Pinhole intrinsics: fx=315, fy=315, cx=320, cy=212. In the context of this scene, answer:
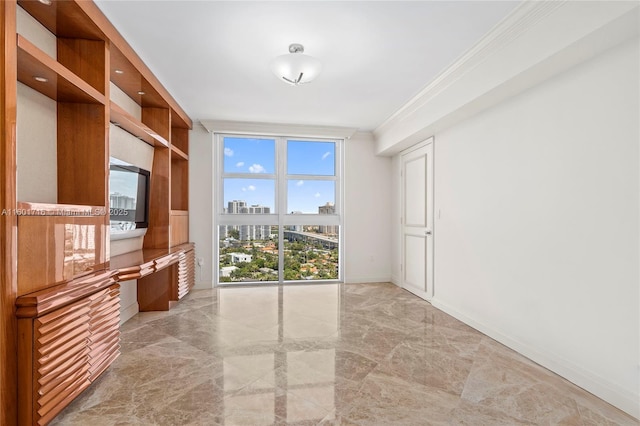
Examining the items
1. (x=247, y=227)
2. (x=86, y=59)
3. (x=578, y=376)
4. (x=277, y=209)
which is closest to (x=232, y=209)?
(x=247, y=227)

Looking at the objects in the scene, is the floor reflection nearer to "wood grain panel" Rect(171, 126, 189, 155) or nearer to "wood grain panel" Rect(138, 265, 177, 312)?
"wood grain panel" Rect(138, 265, 177, 312)

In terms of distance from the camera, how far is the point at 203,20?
234 cm

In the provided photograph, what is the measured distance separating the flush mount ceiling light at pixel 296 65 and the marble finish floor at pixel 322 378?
2358mm

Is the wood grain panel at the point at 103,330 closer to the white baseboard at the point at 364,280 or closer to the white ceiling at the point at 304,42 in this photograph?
the white ceiling at the point at 304,42

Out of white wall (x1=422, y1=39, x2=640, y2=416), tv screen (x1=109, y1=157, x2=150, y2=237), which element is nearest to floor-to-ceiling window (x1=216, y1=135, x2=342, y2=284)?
tv screen (x1=109, y1=157, x2=150, y2=237)

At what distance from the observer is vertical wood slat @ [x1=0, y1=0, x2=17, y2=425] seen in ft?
4.91

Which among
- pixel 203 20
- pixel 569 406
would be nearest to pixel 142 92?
pixel 203 20

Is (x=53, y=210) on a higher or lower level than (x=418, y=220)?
higher

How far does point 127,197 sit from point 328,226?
3.17m

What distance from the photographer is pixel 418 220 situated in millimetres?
4637

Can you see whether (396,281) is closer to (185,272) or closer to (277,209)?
(277,209)

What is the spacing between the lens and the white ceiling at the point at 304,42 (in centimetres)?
220

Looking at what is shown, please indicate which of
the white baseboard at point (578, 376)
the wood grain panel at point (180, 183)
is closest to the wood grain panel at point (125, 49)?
the wood grain panel at point (180, 183)

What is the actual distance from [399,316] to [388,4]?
303 cm
